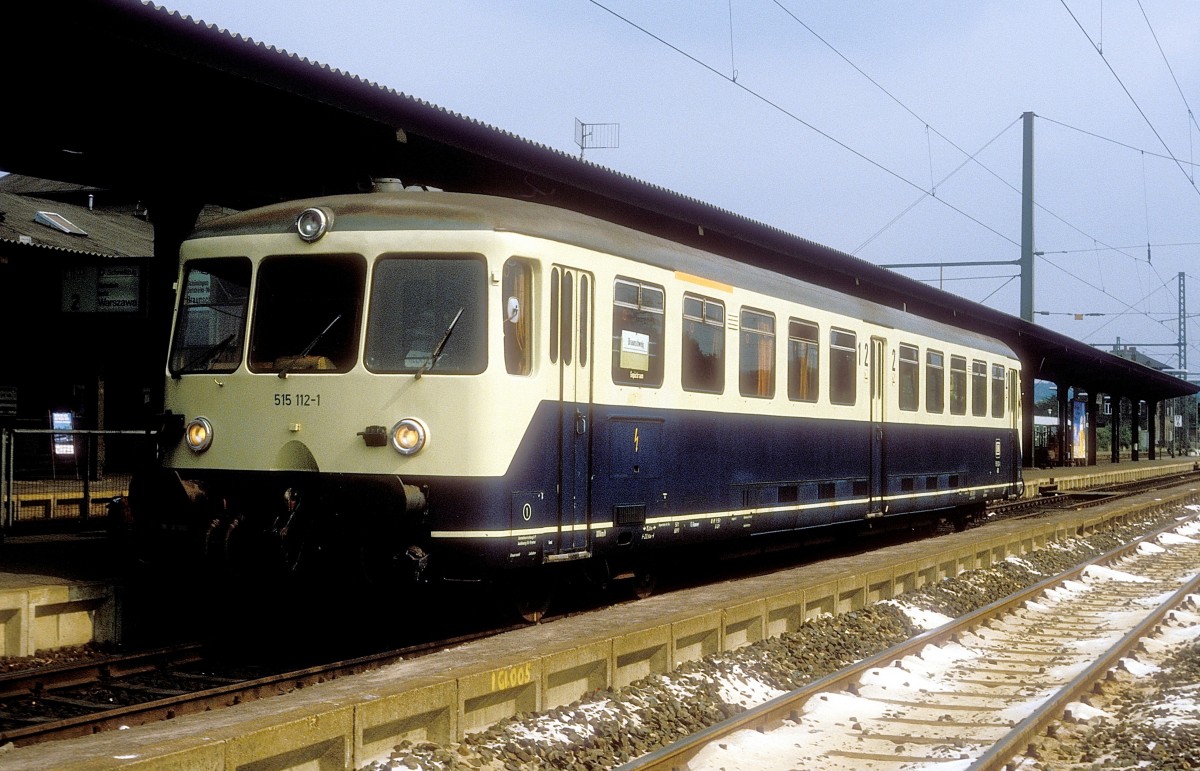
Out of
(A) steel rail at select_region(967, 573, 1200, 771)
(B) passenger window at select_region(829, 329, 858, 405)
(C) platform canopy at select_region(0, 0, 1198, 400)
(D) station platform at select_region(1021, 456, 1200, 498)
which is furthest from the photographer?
(D) station platform at select_region(1021, 456, 1200, 498)

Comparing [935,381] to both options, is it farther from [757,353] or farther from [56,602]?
[56,602]

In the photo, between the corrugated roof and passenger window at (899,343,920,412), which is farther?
the corrugated roof

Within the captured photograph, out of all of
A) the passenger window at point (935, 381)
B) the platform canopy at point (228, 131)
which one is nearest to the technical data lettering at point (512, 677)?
the platform canopy at point (228, 131)

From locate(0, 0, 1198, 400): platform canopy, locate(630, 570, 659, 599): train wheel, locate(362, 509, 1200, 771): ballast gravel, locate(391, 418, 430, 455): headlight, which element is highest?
locate(0, 0, 1198, 400): platform canopy

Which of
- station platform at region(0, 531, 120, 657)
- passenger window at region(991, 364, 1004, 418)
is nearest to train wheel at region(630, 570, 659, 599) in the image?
station platform at region(0, 531, 120, 657)

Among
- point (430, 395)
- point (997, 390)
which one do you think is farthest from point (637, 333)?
point (997, 390)

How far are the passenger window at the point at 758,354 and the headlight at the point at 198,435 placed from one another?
16.4ft

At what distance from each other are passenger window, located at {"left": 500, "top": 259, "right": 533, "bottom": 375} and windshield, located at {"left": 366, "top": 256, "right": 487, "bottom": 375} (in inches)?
7.4

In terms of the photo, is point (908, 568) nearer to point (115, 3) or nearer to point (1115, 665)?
point (1115, 665)

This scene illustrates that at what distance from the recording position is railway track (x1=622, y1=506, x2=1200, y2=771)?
673cm

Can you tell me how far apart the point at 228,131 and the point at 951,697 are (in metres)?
8.23

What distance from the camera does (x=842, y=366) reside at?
14.3 meters

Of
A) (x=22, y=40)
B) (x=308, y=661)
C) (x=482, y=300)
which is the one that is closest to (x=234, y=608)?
(x=308, y=661)

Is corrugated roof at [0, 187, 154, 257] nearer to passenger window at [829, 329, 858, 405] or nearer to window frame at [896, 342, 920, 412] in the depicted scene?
passenger window at [829, 329, 858, 405]
